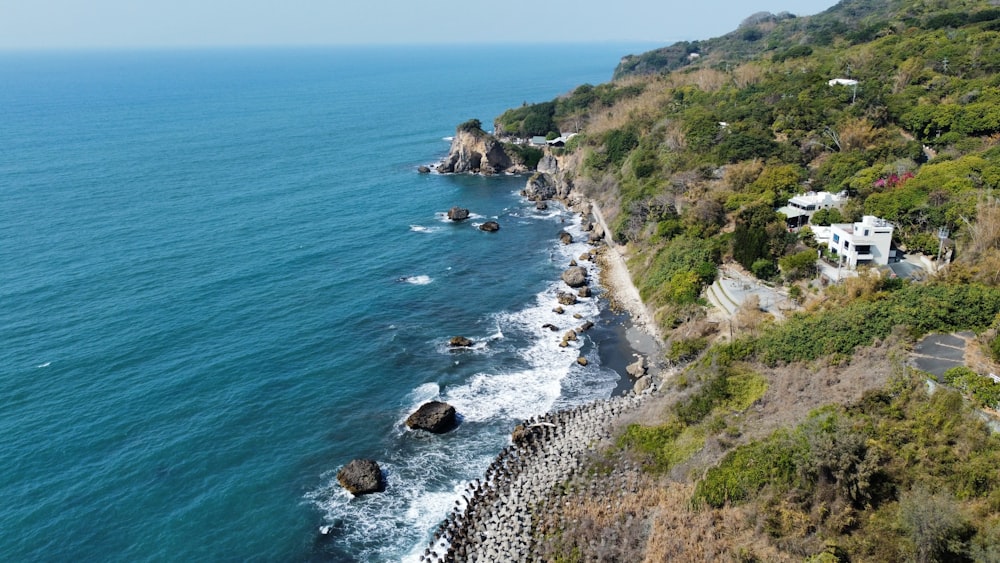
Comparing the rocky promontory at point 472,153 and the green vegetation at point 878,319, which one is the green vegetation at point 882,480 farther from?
the rocky promontory at point 472,153

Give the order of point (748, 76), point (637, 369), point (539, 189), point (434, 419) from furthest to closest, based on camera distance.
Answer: point (748, 76) < point (539, 189) < point (637, 369) < point (434, 419)

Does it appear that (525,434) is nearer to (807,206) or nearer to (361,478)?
(361,478)

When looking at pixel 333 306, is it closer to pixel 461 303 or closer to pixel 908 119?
pixel 461 303

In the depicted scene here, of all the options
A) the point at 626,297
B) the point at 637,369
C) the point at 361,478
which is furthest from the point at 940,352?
the point at 361,478

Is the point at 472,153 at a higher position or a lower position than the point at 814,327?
higher

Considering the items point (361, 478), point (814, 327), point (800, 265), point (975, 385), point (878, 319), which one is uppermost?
point (975, 385)

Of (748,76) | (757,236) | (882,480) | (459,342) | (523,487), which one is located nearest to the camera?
(882,480)

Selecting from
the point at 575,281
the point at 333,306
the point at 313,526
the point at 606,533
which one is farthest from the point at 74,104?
the point at 606,533
